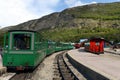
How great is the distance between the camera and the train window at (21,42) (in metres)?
23.0

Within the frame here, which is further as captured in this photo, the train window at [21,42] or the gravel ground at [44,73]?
the train window at [21,42]

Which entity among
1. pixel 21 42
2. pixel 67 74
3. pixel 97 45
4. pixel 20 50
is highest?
pixel 21 42

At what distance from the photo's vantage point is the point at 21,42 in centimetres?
2306

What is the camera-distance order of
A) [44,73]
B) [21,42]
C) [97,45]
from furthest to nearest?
[97,45] → [44,73] → [21,42]

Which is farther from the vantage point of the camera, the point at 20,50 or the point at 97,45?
the point at 97,45

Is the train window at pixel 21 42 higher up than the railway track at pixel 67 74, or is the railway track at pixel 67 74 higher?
the train window at pixel 21 42

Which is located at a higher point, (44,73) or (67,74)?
(67,74)

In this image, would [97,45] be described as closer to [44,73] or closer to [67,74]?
[44,73]

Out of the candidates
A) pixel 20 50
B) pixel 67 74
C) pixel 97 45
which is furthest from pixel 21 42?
pixel 97 45

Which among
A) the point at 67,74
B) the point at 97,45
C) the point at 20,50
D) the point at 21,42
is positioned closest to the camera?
the point at 67,74

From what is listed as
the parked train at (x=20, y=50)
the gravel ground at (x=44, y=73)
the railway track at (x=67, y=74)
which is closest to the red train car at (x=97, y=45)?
the gravel ground at (x=44, y=73)

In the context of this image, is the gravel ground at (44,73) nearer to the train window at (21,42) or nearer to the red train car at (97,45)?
the train window at (21,42)

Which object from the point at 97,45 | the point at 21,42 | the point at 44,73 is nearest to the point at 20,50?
the point at 21,42

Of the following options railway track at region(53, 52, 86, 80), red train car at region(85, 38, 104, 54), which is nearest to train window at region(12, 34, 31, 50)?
railway track at region(53, 52, 86, 80)
